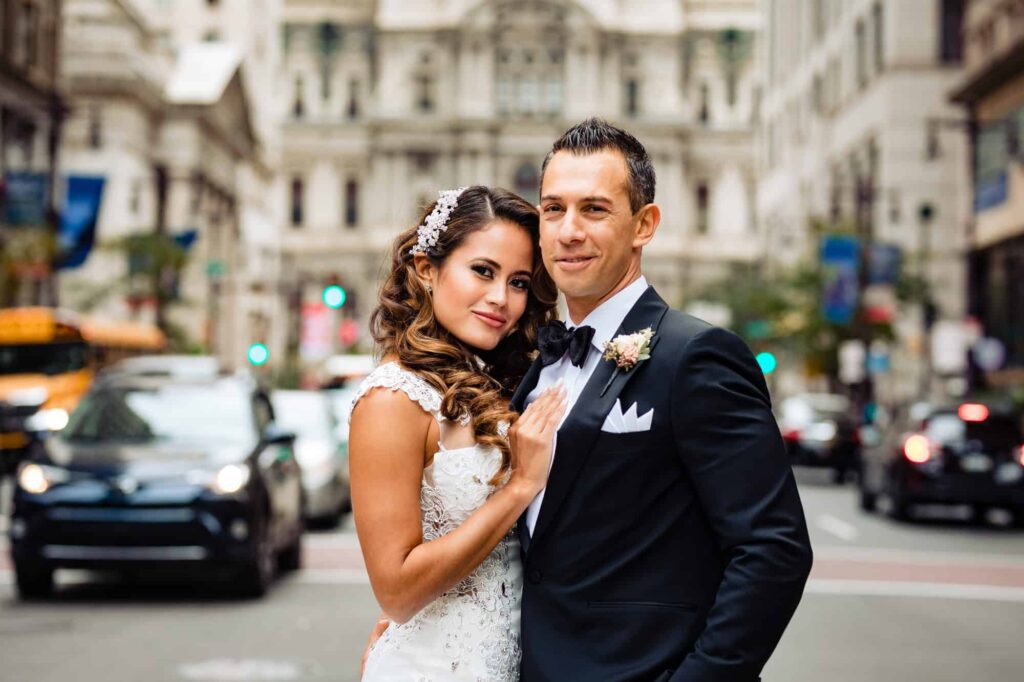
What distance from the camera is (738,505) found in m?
3.22

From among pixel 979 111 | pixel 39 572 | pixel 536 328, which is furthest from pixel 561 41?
pixel 536 328

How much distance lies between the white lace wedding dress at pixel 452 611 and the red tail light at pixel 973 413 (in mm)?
18626

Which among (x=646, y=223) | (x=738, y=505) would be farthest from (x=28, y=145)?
(x=738, y=505)

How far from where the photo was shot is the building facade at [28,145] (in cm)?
3447

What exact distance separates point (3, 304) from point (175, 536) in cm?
3109

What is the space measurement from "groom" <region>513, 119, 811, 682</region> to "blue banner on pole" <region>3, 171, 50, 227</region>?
106ft

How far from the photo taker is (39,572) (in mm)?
12445

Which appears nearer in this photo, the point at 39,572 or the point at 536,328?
the point at 536,328

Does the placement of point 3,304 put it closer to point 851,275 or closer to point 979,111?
point 851,275

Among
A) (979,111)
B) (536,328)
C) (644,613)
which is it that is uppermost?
(979,111)

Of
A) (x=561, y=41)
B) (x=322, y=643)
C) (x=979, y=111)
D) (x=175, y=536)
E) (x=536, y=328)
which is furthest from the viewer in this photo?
(x=561, y=41)

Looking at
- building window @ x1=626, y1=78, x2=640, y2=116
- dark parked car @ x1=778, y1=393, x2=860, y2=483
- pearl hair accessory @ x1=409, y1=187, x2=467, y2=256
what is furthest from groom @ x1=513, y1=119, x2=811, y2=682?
building window @ x1=626, y1=78, x2=640, y2=116

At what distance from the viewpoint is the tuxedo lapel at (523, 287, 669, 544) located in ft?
11.1

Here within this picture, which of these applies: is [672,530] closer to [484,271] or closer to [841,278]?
[484,271]
